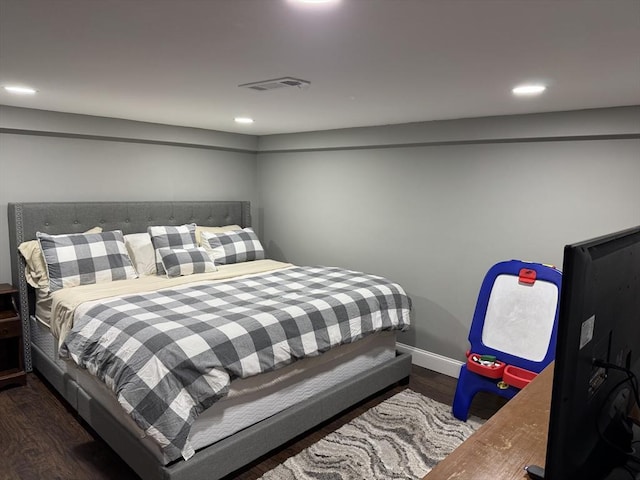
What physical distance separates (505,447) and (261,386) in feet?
5.18

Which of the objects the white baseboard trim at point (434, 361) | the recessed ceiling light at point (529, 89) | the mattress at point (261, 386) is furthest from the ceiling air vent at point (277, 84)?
the white baseboard trim at point (434, 361)

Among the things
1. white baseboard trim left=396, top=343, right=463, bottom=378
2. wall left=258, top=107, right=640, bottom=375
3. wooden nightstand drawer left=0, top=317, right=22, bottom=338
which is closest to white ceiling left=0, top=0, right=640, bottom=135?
wall left=258, top=107, right=640, bottom=375

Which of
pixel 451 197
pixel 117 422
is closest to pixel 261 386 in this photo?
pixel 117 422

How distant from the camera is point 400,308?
3.34 metres

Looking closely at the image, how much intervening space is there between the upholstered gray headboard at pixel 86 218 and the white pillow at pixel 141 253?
0.74ft

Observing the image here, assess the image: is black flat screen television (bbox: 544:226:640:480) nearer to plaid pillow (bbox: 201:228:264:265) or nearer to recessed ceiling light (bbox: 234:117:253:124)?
recessed ceiling light (bbox: 234:117:253:124)

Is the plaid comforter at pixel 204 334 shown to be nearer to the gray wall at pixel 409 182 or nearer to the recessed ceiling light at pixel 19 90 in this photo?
the gray wall at pixel 409 182

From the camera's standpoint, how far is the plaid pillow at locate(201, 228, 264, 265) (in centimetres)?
414

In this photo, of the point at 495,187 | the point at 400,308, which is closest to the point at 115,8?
the point at 400,308

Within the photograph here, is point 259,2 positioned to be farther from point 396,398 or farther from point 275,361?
point 396,398

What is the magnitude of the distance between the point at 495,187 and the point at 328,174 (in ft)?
5.73

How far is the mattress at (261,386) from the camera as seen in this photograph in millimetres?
2219

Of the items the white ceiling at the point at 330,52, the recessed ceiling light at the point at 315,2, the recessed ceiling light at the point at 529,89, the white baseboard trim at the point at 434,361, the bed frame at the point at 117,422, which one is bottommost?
the white baseboard trim at the point at 434,361

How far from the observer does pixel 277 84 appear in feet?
7.81
